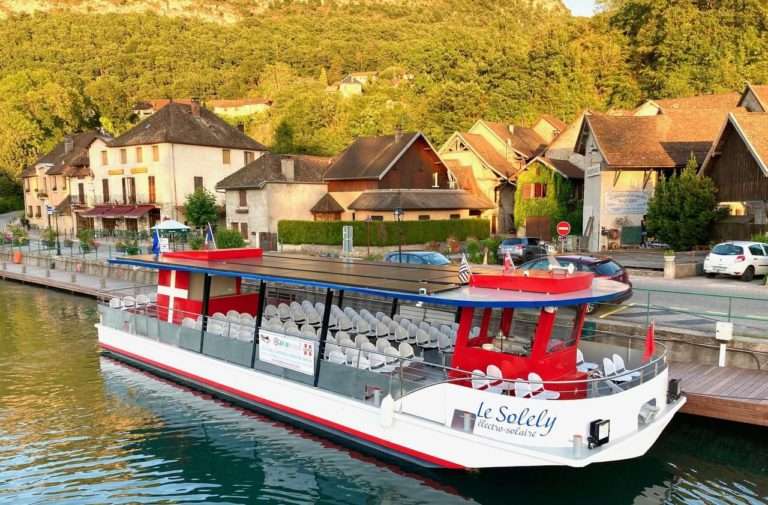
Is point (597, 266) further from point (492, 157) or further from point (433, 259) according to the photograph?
point (492, 157)

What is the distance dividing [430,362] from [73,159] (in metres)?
62.2

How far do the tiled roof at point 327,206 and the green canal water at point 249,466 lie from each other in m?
29.2

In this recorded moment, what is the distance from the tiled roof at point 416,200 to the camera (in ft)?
137

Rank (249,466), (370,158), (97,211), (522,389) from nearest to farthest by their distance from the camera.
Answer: (522,389), (249,466), (370,158), (97,211)

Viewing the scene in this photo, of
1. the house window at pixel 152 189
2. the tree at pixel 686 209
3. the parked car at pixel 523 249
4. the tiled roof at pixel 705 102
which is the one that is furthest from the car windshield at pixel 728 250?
the house window at pixel 152 189

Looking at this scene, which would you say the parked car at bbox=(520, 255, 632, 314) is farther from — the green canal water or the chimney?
the chimney

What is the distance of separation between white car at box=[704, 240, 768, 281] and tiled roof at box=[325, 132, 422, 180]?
24103 millimetres

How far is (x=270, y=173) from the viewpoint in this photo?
43.9 m

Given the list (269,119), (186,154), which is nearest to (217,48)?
(269,119)

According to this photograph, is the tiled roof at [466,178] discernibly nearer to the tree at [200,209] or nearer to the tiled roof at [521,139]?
the tiled roof at [521,139]

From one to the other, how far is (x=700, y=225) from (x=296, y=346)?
26.6 m

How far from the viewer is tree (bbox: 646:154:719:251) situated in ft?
102

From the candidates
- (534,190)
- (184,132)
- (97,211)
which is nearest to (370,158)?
(534,190)

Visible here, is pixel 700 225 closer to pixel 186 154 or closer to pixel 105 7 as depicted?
pixel 186 154
